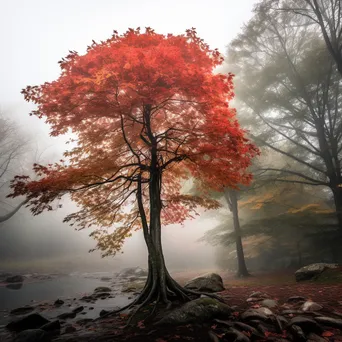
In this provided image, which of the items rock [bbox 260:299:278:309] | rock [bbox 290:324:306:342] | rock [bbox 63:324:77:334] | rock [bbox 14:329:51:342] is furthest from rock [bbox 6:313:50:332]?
rock [bbox 290:324:306:342]

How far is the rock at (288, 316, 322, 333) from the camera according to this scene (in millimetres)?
4359

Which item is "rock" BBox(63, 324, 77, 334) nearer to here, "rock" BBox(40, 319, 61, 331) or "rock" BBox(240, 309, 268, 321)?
"rock" BBox(40, 319, 61, 331)

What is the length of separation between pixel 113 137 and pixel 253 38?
10.3 metres

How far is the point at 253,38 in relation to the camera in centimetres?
1301

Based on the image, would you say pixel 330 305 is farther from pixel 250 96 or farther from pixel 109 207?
pixel 250 96

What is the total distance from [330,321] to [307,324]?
1.59 ft

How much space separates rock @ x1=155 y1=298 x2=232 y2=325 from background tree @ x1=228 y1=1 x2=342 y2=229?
28.4 ft

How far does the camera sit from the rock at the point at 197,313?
5.30 m

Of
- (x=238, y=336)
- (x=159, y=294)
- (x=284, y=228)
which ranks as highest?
(x=284, y=228)

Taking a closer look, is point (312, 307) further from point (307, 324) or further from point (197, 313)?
point (197, 313)

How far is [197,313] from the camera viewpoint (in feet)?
17.9

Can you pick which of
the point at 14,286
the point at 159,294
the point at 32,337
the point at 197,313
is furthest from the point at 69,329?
the point at 14,286

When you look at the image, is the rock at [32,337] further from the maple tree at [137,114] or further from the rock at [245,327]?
the rock at [245,327]

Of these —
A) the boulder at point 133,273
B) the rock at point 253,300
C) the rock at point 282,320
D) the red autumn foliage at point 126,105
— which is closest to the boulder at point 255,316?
the rock at point 282,320
